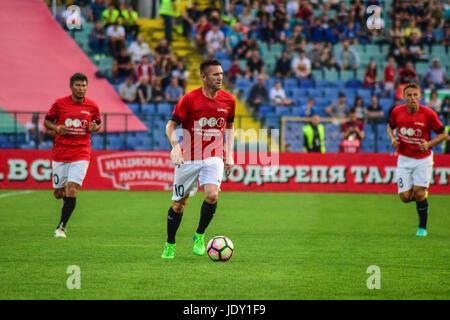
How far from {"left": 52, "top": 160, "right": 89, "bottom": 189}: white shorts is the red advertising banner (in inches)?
376

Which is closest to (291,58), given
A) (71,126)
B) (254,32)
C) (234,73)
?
(254,32)

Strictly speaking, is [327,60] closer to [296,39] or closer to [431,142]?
[296,39]

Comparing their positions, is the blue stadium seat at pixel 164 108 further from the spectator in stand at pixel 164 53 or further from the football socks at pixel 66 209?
the football socks at pixel 66 209

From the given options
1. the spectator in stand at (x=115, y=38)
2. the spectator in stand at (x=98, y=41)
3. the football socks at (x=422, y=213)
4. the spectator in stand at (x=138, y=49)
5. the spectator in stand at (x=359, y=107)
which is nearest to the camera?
the football socks at (x=422, y=213)

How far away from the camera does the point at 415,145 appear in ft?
41.1

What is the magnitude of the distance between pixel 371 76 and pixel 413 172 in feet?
43.2

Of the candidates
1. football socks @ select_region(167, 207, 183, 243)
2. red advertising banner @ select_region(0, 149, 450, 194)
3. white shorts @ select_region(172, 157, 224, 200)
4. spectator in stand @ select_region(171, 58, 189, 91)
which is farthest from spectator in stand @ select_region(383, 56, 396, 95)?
football socks @ select_region(167, 207, 183, 243)

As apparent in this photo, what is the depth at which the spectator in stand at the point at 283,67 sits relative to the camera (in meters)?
25.6

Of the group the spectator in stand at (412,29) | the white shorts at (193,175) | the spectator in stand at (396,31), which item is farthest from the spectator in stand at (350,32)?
the white shorts at (193,175)

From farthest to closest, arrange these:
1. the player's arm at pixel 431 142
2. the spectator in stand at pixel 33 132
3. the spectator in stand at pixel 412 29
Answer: the spectator in stand at pixel 412 29 → the spectator in stand at pixel 33 132 → the player's arm at pixel 431 142

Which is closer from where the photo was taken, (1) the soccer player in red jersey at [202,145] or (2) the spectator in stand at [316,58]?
(1) the soccer player in red jersey at [202,145]

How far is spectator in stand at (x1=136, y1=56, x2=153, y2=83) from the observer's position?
80.1ft

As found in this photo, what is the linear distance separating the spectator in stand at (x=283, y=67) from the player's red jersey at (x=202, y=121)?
16.3 meters
